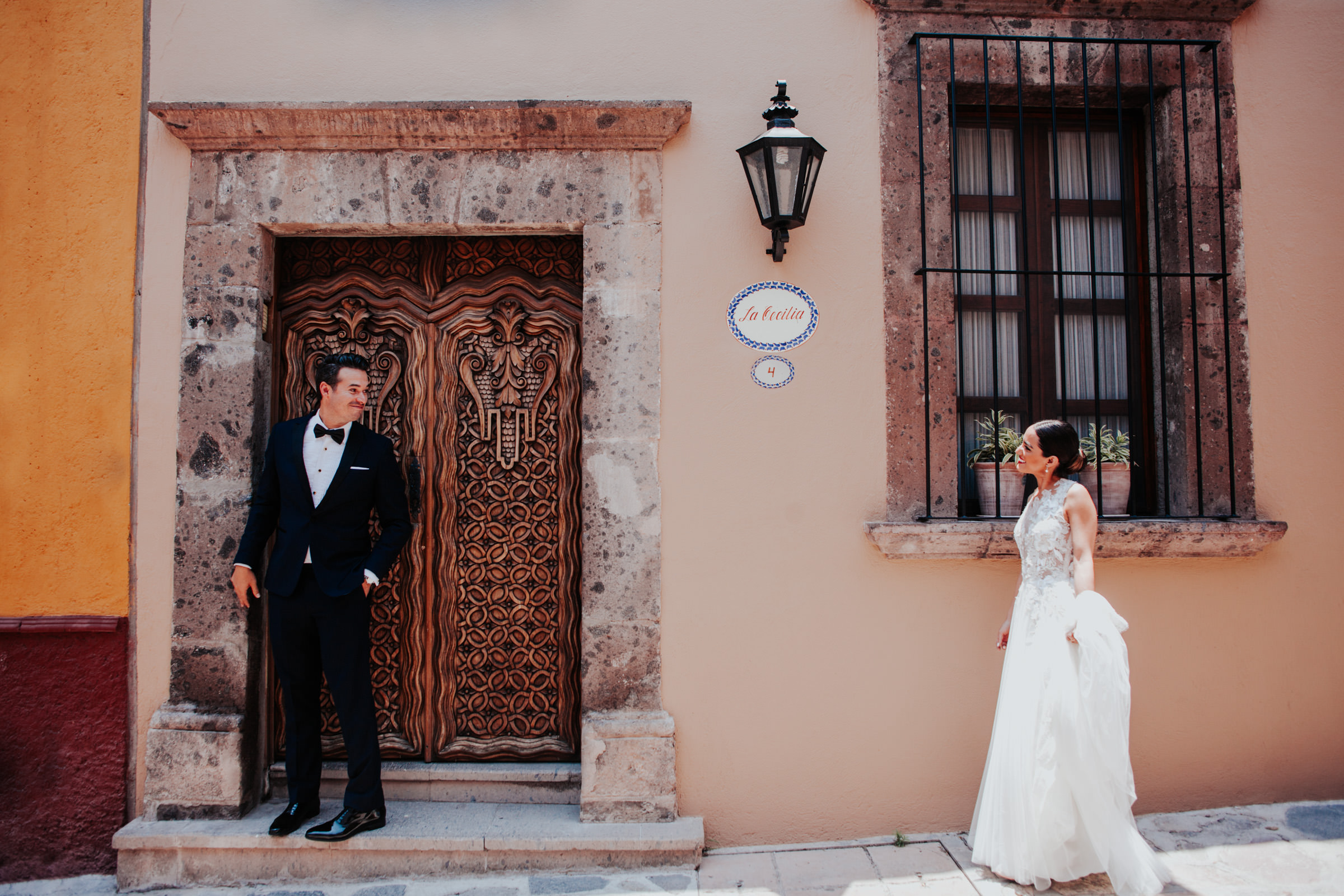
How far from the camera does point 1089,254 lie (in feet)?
12.7

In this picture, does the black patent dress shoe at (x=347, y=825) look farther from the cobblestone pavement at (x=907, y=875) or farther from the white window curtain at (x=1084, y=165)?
the white window curtain at (x=1084, y=165)

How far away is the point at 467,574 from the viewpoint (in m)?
3.63

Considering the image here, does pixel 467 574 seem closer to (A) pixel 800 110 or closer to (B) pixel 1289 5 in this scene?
(A) pixel 800 110

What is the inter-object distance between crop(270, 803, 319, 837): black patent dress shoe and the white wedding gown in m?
2.77

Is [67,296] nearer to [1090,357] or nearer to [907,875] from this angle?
[907,875]

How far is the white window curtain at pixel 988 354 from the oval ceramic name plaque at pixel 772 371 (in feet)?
3.05

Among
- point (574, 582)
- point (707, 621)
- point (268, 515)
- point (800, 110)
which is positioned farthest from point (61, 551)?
point (800, 110)

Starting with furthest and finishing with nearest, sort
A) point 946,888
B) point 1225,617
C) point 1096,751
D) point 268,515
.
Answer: point 1225,617, point 268,515, point 946,888, point 1096,751

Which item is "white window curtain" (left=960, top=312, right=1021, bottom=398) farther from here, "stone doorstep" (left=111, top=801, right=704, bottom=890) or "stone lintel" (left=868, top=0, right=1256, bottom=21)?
"stone doorstep" (left=111, top=801, right=704, bottom=890)

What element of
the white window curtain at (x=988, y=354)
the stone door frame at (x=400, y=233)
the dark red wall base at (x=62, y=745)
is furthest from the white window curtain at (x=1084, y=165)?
the dark red wall base at (x=62, y=745)

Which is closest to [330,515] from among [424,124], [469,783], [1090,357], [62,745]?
[469,783]

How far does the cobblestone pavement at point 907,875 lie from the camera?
9.70 feet

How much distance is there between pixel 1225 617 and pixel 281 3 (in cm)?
→ 520

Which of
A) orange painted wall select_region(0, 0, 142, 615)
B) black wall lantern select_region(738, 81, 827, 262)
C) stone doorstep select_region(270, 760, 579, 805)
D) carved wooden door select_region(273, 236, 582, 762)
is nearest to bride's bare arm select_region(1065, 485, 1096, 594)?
black wall lantern select_region(738, 81, 827, 262)
